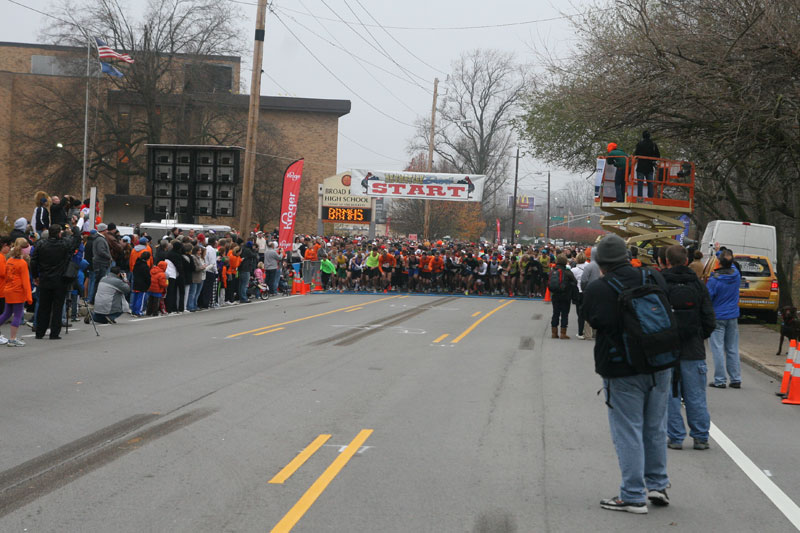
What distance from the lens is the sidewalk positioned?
45.7ft

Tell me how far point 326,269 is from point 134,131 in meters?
22.6

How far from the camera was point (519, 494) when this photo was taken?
6.14 m

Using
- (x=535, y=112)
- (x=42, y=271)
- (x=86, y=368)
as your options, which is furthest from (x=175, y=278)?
(x=535, y=112)

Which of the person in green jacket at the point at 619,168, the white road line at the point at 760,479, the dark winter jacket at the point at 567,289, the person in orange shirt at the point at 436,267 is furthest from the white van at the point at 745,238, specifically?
the white road line at the point at 760,479

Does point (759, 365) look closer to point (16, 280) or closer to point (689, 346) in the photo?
point (689, 346)

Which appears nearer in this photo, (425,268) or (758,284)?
(758,284)

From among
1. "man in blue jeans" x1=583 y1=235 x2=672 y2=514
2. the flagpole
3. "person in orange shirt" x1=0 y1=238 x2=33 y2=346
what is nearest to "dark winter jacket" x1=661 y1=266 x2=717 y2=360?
"man in blue jeans" x1=583 y1=235 x2=672 y2=514

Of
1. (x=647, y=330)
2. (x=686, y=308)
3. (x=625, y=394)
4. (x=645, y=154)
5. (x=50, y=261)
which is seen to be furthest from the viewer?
(x=645, y=154)

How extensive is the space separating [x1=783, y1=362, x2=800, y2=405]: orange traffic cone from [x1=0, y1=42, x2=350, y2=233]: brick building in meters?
34.7

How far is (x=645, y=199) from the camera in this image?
17.7 metres

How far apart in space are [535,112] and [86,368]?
26.4m

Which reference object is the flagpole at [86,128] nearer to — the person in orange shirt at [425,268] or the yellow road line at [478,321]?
the person in orange shirt at [425,268]

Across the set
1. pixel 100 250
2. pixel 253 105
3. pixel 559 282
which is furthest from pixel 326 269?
pixel 559 282

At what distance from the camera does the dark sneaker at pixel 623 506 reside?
5.80 metres
